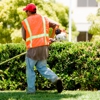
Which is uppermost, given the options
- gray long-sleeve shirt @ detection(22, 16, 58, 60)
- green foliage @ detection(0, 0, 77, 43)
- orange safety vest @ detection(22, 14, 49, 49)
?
green foliage @ detection(0, 0, 77, 43)

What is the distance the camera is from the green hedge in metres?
8.98

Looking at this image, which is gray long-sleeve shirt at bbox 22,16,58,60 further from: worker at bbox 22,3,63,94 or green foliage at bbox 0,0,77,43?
green foliage at bbox 0,0,77,43

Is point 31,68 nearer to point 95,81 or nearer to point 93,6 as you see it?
point 95,81

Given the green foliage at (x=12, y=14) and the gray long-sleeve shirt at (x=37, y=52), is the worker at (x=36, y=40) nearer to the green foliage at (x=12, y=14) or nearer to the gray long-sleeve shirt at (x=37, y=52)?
the gray long-sleeve shirt at (x=37, y=52)

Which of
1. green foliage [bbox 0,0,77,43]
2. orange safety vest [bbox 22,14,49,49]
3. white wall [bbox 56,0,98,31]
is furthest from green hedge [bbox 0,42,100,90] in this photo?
white wall [bbox 56,0,98,31]

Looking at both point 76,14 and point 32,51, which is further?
point 76,14

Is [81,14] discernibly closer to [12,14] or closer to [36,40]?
[12,14]

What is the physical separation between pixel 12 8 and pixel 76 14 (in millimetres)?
11375

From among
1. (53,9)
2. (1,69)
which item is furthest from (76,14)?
(1,69)

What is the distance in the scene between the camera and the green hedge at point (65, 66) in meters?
8.98

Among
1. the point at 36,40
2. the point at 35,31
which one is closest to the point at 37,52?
the point at 36,40

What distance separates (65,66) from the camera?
9.13 m

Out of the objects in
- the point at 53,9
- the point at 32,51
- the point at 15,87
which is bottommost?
the point at 15,87

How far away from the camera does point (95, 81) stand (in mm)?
8969
